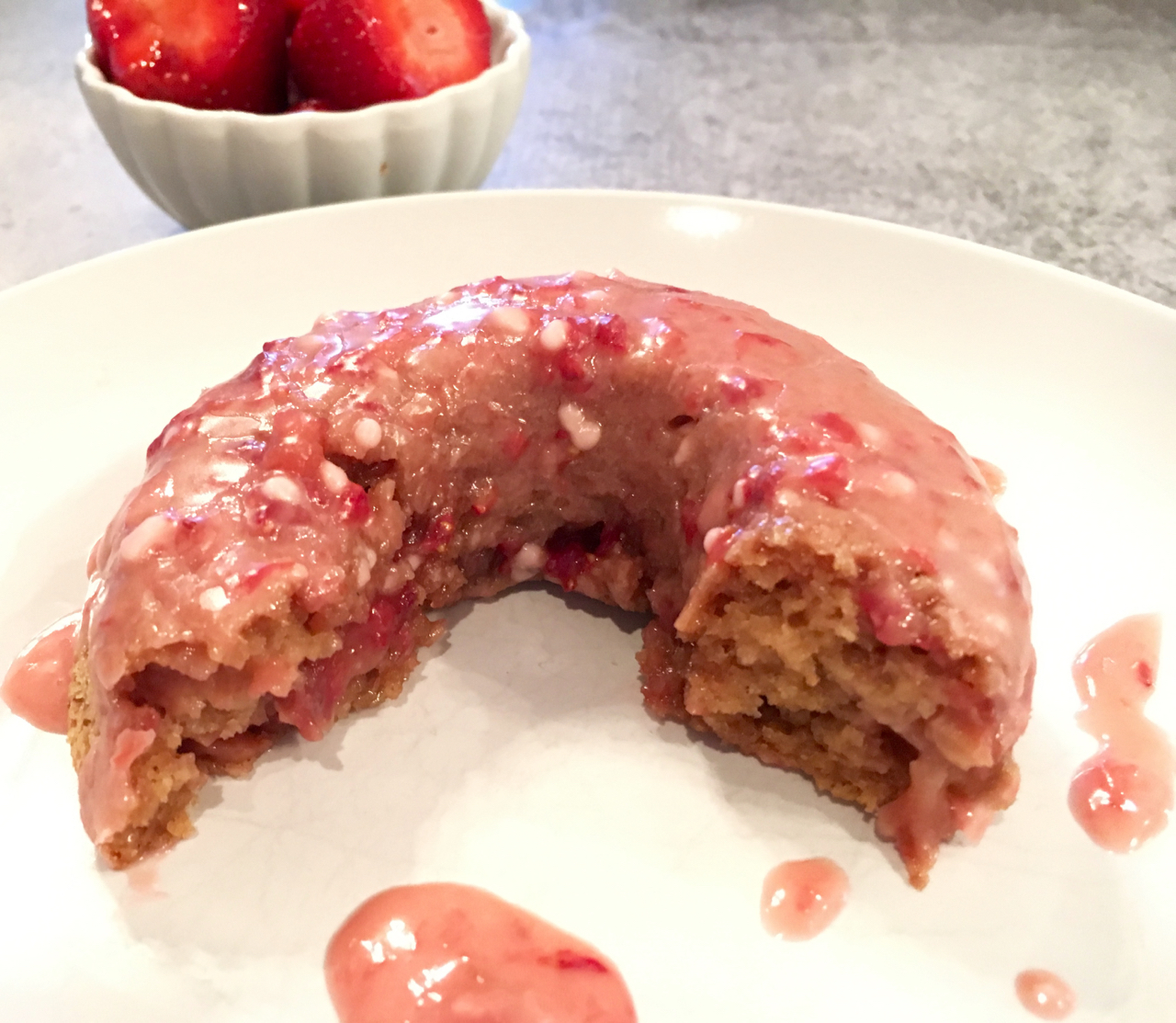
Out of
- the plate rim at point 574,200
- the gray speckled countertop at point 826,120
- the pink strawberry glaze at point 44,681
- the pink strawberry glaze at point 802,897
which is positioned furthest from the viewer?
the gray speckled countertop at point 826,120

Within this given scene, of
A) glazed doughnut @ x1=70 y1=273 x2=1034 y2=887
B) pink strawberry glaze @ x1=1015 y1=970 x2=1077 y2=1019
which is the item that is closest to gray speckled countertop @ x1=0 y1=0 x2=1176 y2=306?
glazed doughnut @ x1=70 y1=273 x2=1034 y2=887

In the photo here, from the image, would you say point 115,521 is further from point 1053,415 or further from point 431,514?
point 1053,415

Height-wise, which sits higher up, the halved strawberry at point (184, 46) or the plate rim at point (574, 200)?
the halved strawberry at point (184, 46)

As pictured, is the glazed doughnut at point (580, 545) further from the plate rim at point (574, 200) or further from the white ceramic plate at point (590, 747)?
the plate rim at point (574, 200)

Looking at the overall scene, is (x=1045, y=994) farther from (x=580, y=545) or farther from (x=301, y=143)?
(x=301, y=143)

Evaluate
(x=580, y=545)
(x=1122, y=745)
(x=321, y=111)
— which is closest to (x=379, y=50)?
(x=321, y=111)

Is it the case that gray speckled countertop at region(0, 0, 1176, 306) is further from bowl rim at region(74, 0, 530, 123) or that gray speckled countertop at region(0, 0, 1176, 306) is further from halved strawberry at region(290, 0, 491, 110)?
halved strawberry at region(290, 0, 491, 110)

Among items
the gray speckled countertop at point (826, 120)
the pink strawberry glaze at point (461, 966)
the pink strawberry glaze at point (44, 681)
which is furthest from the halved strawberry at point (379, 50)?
the pink strawberry glaze at point (461, 966)
